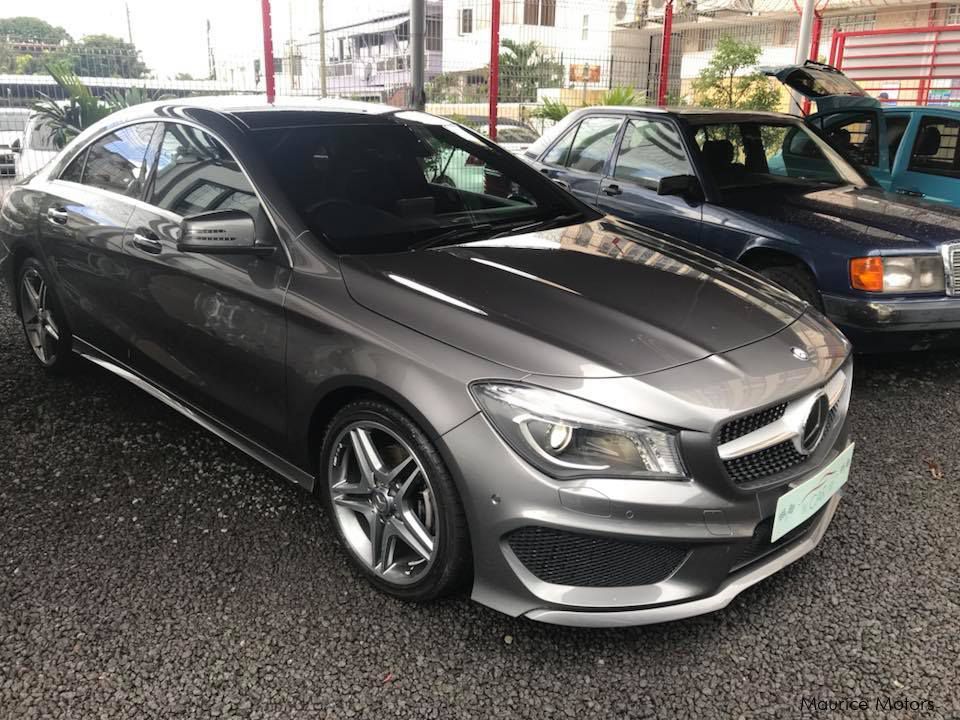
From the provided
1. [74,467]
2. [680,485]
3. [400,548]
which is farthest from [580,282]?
[74,467]

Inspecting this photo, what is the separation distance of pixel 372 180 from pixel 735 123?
3.20 meters

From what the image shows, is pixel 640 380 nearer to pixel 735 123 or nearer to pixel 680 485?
pixel 680 485

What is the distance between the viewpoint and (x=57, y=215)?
3.80 metres

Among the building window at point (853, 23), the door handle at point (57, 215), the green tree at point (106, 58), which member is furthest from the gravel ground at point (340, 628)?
the building window at point (853, 23)

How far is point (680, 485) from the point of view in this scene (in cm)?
209

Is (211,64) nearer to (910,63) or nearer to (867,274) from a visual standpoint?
(867,274)

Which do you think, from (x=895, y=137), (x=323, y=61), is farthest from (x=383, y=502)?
(x=895, y=137)

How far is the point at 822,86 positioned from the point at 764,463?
204 inches

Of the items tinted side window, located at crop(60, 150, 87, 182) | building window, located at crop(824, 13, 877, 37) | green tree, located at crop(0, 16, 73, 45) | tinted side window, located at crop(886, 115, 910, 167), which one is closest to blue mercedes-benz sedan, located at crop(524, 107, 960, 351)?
tinted side window, located at crop(886, 115, 910, 167)

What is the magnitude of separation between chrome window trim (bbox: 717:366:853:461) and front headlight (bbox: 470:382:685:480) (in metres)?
0.17

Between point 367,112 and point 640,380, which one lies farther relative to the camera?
point 367,112

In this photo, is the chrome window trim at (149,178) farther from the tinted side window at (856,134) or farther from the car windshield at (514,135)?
the tinted side window at (856,134)

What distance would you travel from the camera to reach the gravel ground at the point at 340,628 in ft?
7.10

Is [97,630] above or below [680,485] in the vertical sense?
below
